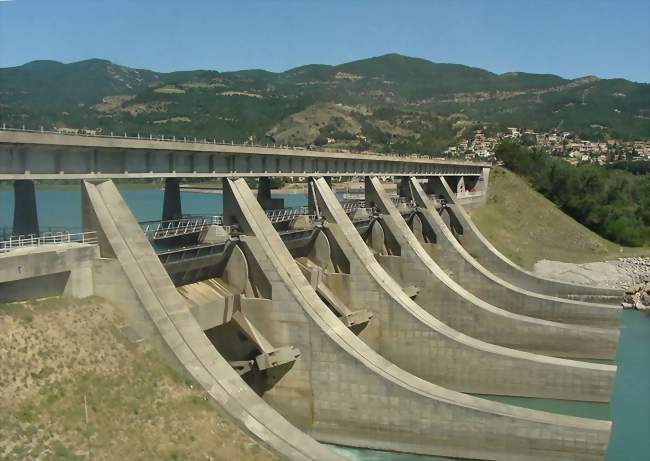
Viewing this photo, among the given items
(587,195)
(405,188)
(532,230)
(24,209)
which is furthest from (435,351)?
→ (587,195)

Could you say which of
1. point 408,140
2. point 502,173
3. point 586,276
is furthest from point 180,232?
point 408,140

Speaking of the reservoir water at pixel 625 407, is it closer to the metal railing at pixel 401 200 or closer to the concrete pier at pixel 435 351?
the concrete pier at pixel 435 351

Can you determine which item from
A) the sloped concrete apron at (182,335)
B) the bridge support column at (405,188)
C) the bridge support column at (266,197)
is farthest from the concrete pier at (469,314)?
the sloped concrete apron at (182,335)

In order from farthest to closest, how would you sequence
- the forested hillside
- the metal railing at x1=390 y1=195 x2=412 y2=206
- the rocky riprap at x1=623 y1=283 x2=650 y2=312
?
the forested hillside, the metal railing at x1=390 y1=195 x2=412 y2=206, the rocky riprap at x1=623 y1=283 x2=650 y2=312

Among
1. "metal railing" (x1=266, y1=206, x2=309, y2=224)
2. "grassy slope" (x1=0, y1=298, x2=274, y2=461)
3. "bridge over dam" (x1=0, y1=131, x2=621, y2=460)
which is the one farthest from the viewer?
"metal railing" (x1=266, y1=206, x2=309, y2=224)

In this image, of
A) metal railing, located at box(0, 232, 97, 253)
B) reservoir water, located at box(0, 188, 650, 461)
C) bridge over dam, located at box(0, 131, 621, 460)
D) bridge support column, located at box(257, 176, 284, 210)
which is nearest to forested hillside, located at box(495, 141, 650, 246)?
reservoir water, located at box(0, 188, 650, 461)

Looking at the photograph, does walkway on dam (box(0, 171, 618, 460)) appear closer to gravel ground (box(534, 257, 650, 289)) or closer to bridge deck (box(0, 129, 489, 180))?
bridge deck (box(0, 129, 489, 180))
